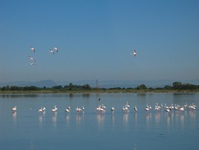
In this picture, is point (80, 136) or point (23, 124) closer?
point (80, 136)

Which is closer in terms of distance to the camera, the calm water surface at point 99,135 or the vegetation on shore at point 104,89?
the calm water surface at point 99,135

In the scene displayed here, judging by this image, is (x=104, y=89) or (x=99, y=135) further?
(x=104, y=89)

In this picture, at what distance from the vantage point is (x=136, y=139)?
765 inches

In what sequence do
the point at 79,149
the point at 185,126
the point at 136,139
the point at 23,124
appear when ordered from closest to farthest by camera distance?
the point at 79,149 < the point at 136,139 < the point at 185,126 < the point at 23,124

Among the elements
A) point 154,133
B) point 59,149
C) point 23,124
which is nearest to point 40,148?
point 59,149

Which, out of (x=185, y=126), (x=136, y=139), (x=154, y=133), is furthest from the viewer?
(x=185, y=126)

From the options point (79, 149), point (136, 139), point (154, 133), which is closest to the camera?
point (79, 149)

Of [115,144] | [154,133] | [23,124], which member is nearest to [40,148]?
[115,144]

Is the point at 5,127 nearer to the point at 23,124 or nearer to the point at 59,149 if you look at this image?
the point at 23,124

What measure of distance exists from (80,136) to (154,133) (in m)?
3.90

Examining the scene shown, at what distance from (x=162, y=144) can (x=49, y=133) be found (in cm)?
674

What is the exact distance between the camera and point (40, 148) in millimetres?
17625

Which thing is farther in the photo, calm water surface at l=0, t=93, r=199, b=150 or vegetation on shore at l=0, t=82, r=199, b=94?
vegetation on shore at l=0, t=82, r=199, b=94

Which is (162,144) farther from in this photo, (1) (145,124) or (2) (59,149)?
(1) (145,124)
